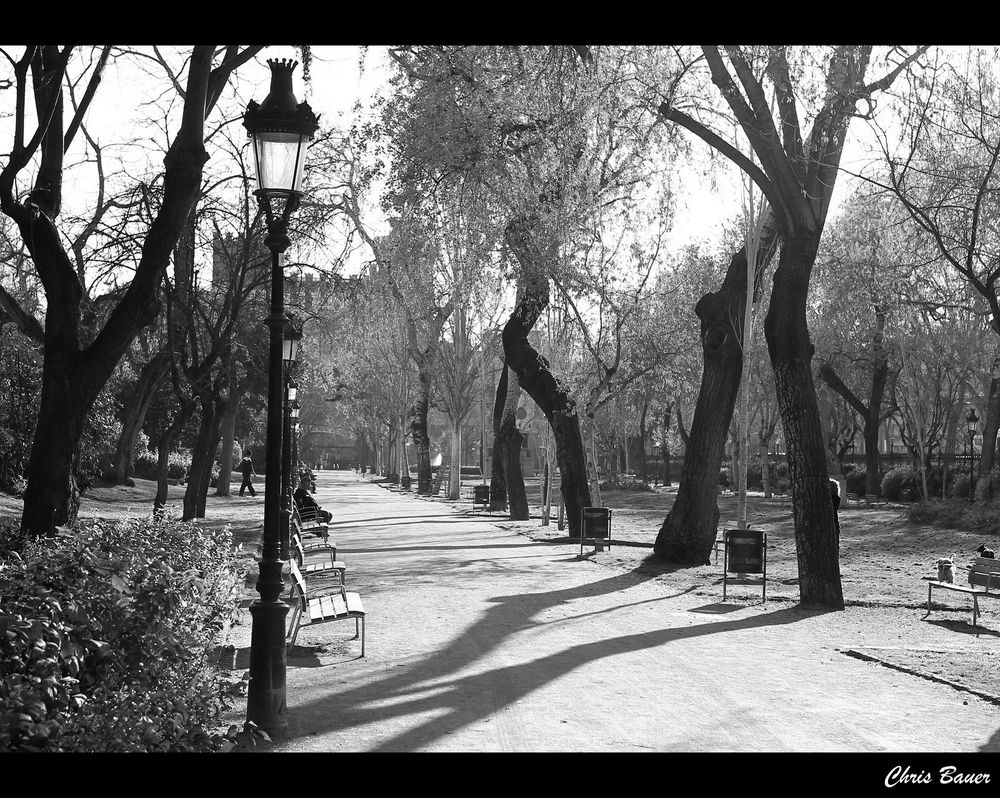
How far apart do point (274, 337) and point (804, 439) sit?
8.21m

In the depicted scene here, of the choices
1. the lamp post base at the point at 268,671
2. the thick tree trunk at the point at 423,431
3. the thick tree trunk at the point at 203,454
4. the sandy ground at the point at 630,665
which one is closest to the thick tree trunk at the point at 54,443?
the sandy ground at the point at 630,665

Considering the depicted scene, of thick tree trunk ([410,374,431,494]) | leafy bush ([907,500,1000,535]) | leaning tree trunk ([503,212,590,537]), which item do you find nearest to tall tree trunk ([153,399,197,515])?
leaning tree trunk ([503,212,590,537])

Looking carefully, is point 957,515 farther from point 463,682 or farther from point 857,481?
point 463,682

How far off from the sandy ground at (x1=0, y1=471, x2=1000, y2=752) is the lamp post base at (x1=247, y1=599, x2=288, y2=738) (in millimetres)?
236

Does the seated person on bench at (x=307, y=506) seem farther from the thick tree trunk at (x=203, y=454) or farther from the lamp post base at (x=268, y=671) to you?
the lamp post base at (x=268, y=671)

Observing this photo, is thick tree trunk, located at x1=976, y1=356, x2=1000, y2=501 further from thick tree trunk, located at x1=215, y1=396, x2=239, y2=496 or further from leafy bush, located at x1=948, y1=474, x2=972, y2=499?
thick tree trunk, located at x1=215, y1=396, x2=239, y2=496

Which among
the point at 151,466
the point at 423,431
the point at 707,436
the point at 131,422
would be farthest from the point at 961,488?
the point at 151,466

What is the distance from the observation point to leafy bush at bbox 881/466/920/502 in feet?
138

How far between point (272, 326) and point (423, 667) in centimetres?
331

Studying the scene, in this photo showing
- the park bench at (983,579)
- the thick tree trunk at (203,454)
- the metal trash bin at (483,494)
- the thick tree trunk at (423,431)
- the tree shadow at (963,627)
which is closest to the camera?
the tree shadow at (963,627)

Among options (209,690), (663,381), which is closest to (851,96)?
(209,690)

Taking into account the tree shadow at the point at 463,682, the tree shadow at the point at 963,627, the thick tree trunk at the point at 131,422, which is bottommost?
the tree shadow at the point at 963,627

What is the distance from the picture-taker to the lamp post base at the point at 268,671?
716 cm

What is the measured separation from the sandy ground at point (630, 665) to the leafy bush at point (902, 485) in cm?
2358
